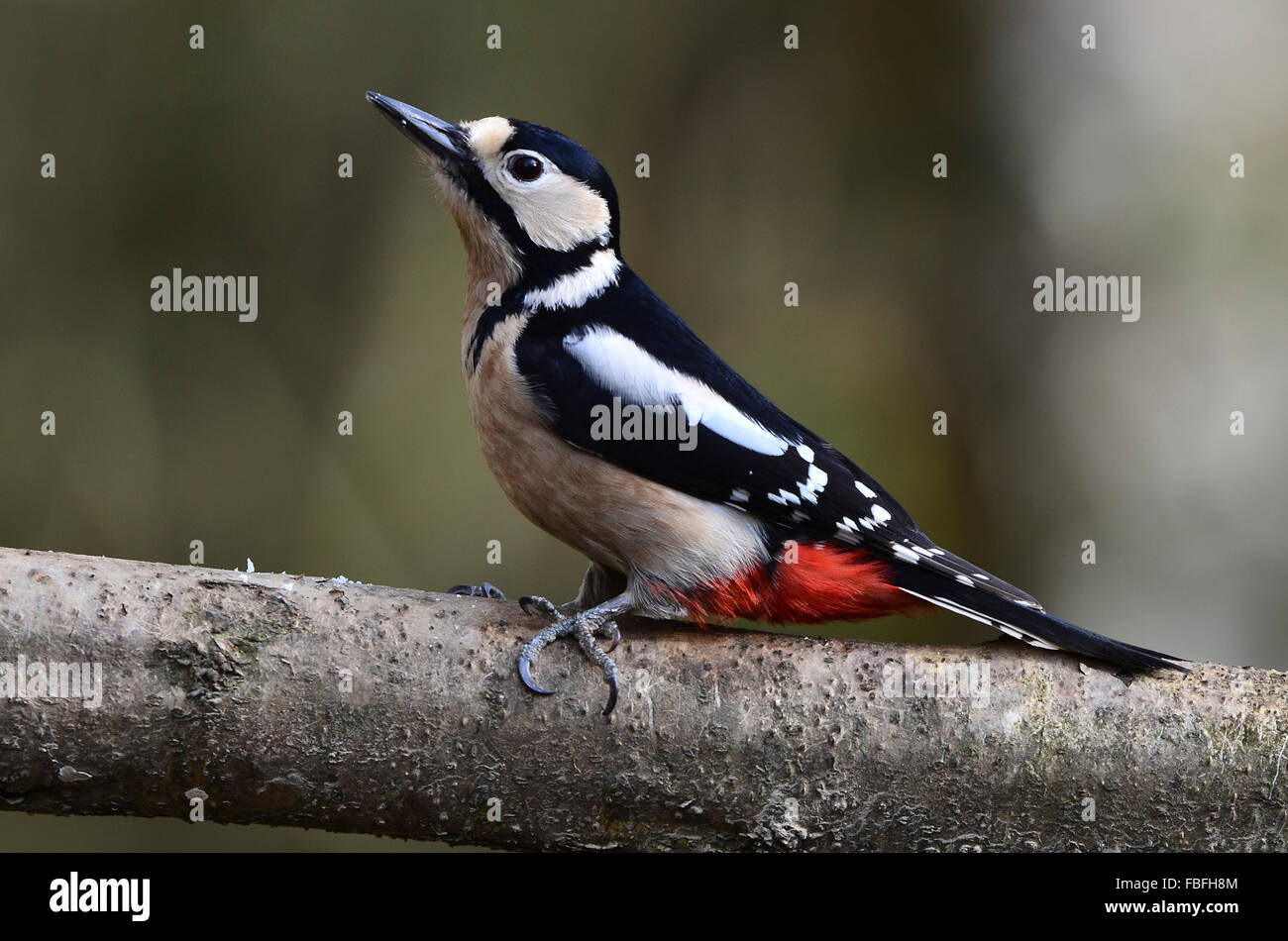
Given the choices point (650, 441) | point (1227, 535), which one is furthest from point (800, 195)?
point (650, 441)

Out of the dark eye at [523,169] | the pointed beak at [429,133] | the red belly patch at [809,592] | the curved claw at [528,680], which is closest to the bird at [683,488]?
the red belly patch at [809,592]

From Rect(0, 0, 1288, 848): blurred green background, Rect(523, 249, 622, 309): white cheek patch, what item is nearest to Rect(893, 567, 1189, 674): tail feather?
Rect(523, 249, 622, 309): white cheek patch

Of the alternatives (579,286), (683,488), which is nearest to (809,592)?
(683,488)

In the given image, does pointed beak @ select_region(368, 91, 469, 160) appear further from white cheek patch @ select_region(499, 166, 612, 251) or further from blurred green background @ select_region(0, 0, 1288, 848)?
blurred green background @ select_region(0, 0, 1288, 848)

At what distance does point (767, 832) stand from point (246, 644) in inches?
34.0

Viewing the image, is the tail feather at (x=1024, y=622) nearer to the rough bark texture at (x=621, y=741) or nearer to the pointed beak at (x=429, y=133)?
the rough bark texture at (x=621, y=741)

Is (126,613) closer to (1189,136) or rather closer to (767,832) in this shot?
(767,832)

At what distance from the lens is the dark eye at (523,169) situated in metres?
2.38

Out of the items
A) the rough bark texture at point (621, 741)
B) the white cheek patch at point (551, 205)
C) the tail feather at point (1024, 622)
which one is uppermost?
the white cheek patch at point (551, 205)

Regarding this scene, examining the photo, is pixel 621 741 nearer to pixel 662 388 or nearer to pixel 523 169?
pixel 662 388

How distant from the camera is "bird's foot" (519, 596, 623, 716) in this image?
1.83 metres

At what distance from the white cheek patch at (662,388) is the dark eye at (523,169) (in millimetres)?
390

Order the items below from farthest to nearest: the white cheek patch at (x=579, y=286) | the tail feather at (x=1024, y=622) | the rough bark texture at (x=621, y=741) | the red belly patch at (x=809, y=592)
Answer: the white cheek patch at (x=579, y=286) → the red belly patch at (x=809, y=592) → the tail feather at (x=1024, y=622) → the rough bark texture at (x=621, y=741)

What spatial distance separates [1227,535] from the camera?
142 inches
